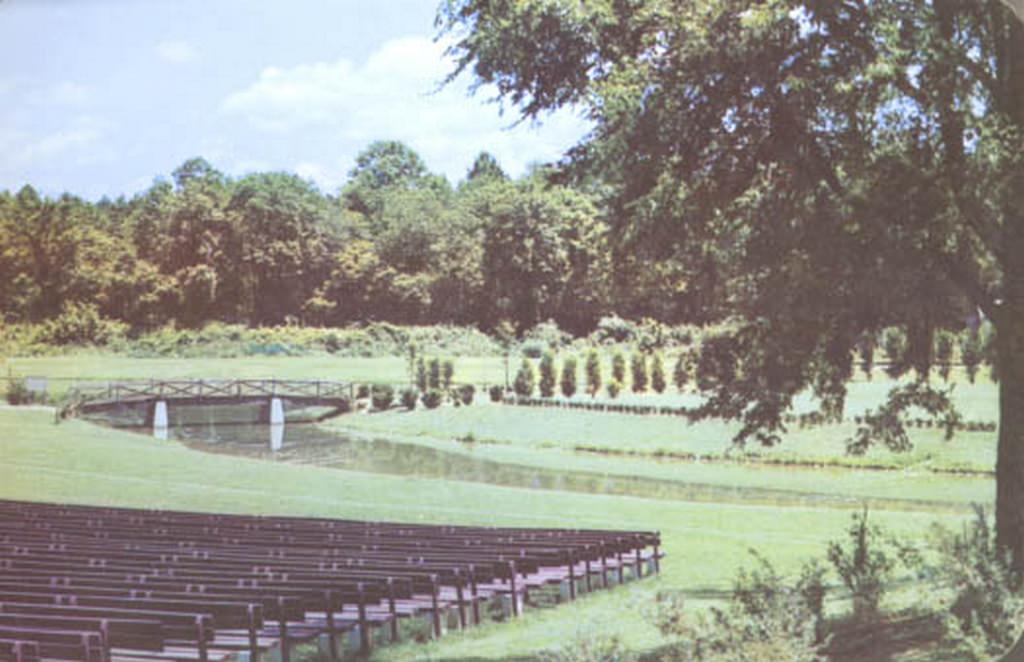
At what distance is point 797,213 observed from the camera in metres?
6.57

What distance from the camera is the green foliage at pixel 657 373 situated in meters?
7.09

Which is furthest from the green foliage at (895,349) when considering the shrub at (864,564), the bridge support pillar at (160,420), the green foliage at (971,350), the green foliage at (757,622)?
the bridge support pillar at (160,420)

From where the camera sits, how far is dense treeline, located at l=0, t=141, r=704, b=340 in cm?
695

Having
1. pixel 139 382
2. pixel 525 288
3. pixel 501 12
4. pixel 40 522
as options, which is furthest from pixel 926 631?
pixel 40 522

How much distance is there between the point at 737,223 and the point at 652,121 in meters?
0.78

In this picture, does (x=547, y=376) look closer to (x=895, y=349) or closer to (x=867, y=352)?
(x=867, y=352)

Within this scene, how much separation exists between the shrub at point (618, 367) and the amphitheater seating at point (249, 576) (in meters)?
1.06

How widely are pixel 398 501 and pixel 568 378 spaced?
135 cm

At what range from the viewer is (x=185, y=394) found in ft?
24.9

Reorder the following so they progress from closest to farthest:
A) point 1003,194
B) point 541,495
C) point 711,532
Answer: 1. point 1003,194
2. point 711,532
3. point 541,495

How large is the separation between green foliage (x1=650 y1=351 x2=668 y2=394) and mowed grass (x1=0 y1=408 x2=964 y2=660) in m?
0.71

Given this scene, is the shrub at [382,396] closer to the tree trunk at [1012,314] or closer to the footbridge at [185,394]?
the footbridge at [185,394]

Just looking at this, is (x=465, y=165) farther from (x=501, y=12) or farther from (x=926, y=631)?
(x=926, y=631)

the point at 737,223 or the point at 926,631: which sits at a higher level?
the point at 737,223
